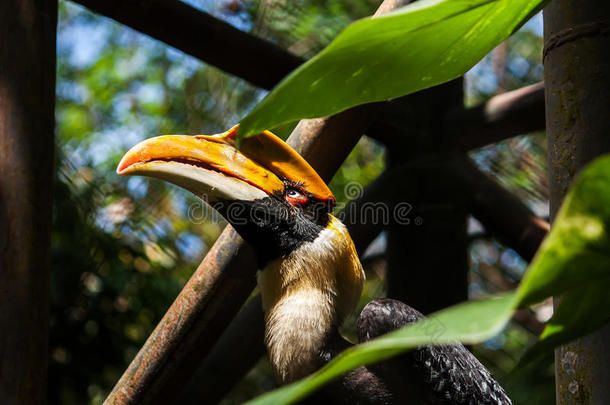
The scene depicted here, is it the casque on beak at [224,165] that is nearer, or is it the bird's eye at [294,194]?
the casque on beak at [224,165]

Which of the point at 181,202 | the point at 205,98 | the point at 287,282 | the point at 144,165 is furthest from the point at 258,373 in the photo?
the point at 144,165

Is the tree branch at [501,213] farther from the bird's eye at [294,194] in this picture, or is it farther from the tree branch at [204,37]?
the bird's eye at [294,194]

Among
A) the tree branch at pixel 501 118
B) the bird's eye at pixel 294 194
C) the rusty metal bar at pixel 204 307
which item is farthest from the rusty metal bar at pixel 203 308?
the tree branch at pixel 501 118

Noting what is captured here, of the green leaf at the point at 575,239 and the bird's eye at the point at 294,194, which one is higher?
the green leaf at the point at 575,239

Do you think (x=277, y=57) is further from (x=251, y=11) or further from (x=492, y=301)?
(x=492, y=301)

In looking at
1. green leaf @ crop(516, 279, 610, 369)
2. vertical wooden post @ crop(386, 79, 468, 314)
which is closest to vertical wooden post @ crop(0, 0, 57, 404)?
green leaf @ crop(516, 279, 610, 369)
